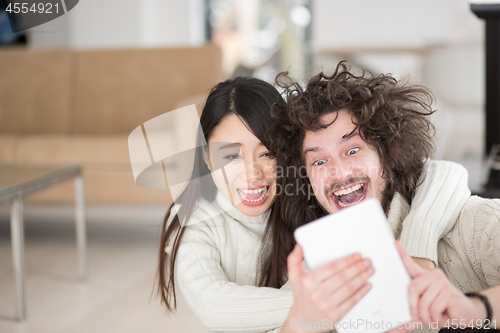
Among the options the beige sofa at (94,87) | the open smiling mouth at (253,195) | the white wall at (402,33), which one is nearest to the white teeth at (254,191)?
the open smiling mouth at (253,195)

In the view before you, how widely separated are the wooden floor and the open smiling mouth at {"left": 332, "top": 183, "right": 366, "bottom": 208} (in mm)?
607

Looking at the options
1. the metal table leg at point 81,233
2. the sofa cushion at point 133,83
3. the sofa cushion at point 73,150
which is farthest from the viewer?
the sofa cushion at point 133,83

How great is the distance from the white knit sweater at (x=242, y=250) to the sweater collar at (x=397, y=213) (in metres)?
0.04

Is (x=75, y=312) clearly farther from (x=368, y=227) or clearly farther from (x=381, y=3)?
(x=381, y=3)

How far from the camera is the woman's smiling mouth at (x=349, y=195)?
0.97 metres

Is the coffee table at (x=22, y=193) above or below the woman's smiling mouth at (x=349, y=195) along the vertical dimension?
below

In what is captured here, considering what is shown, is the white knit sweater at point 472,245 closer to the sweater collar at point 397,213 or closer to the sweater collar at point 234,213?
the sweater collar at point 397,213

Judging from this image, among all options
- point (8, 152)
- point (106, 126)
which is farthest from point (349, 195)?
point (106, 126)

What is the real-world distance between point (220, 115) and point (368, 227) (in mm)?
562

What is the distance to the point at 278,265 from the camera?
1.05 meters

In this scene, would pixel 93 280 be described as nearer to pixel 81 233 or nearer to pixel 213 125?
pixel 81 233

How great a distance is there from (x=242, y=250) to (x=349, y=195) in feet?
0.86

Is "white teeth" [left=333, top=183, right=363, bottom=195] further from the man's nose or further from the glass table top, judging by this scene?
the glass table top

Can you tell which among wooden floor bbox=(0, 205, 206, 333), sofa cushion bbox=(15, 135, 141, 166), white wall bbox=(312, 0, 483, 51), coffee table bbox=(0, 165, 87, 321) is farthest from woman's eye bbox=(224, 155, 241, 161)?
white wall bbox=(312, 0, 483, 51)
